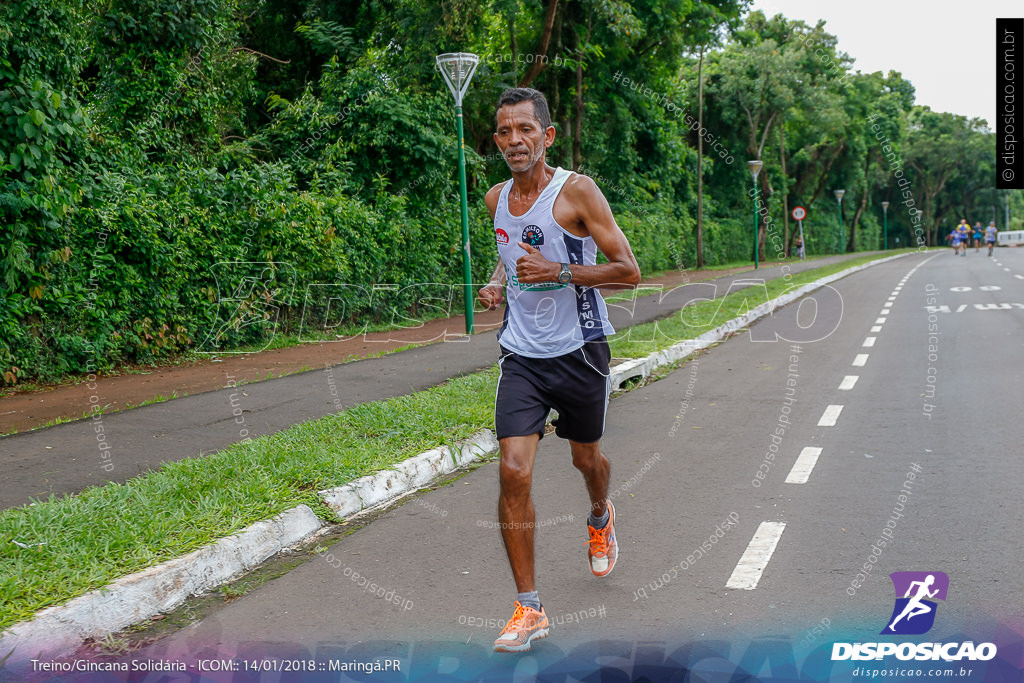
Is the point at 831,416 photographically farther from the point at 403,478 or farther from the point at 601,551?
the point at 601,551

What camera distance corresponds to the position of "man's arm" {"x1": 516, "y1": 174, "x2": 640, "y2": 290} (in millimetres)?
3547

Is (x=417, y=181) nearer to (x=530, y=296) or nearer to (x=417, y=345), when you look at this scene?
(x=417, y=345)

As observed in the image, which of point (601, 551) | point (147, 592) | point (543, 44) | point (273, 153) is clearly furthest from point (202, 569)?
point (543, 44)

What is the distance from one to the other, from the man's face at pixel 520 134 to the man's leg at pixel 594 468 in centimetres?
119

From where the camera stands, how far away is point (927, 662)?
10.6ft

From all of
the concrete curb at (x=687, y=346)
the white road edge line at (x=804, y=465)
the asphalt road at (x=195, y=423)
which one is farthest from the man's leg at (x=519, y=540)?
the concrete curb at (x=687, y=346)

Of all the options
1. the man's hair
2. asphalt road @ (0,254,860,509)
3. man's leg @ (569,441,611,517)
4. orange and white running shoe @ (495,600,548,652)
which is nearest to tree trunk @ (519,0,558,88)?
asphalt road @ (0,254,860,509)

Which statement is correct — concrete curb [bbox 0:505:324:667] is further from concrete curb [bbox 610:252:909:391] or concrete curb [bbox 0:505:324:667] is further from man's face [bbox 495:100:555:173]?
concrete curb [bbox 610:252:909:391]

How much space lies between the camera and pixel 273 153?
57.2 feet

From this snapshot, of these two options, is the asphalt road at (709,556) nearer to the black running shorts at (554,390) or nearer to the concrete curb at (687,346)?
the black running shorts at (554,390)

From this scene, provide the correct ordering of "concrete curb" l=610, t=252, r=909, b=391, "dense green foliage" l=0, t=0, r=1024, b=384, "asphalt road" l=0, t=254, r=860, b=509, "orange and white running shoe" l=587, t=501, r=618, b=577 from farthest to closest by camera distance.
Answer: "concrete curb" l=610, t=252, r=909, b=391 → "dense green foliage" l=0, t=0, r=1024, b=384 → "asphalt road" l=0, t=254, r=860, b=509 → "orange and white running shoe" l=587, t=501, r=618, b=577

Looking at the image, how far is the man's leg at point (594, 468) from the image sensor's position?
398 centimetres

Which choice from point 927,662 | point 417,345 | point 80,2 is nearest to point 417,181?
point 417,345

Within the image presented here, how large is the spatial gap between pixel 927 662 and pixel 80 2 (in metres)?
11.8
